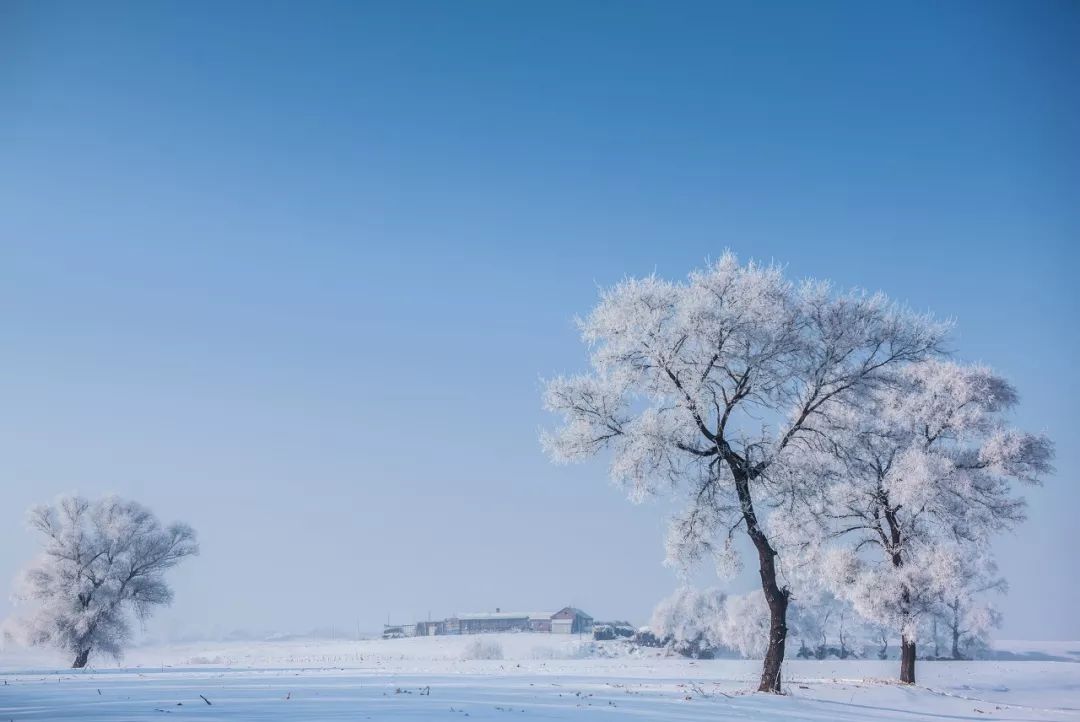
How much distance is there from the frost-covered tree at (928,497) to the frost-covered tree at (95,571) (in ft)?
140

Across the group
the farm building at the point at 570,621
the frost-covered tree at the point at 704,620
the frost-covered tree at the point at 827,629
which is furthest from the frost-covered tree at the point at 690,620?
the farm building at the point at 570,621

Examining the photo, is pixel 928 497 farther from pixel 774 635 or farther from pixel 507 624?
pixel 507 624

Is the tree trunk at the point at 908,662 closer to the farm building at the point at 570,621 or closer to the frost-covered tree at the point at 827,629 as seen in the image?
the frost-covered tree at the point at 827,629

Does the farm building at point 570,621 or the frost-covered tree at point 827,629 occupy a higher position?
the frost-covered tree at point 827,629

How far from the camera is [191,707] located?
11227 millimetres

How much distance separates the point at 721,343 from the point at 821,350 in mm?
3450

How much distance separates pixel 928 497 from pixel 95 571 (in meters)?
49.1

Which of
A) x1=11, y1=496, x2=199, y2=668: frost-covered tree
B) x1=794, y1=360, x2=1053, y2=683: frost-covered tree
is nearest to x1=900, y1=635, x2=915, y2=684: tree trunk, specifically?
x1=794, y1=360, x2=1053, y2=683: frost-covered tree

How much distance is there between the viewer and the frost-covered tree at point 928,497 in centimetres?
2653

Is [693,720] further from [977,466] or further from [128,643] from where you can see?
[128,643]

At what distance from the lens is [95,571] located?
4738cm

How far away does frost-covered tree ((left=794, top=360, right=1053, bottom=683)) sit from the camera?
87.0 feet

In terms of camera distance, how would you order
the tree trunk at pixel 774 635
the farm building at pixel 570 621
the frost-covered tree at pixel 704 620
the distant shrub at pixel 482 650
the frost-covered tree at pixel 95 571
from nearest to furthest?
1. the tree trunk at pixel 774 635
2. the frost-covered tree at pixel 95 571
3. the distant shrub at pixel 482 650
4. the frost-covered tree at pixel 704 620
5. the farm building at pixel 570 621

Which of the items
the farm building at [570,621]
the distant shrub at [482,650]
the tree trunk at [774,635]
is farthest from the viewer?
the farm building at [570,621]
